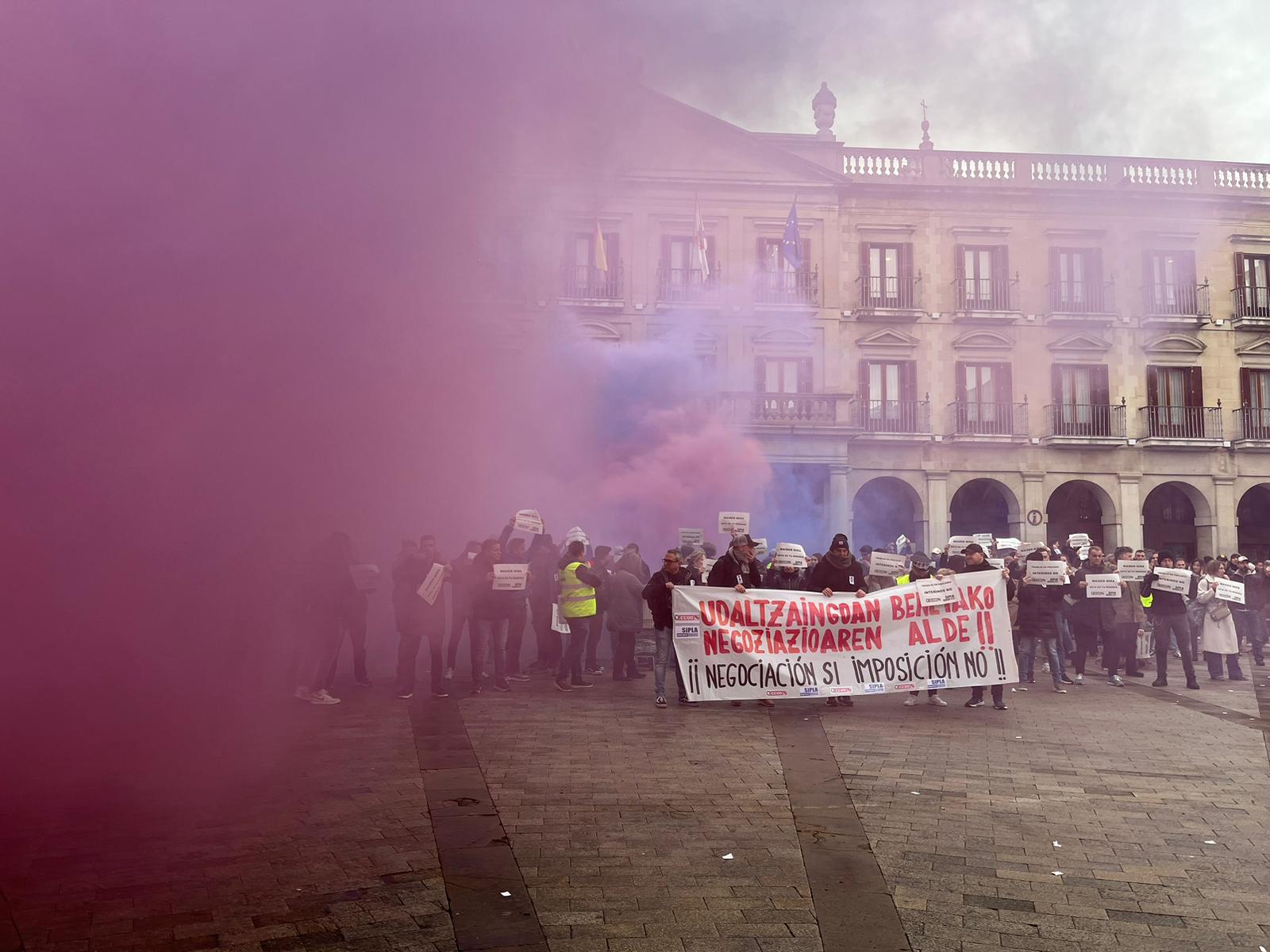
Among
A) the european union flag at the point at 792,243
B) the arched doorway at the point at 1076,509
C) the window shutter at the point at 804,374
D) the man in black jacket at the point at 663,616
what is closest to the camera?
the man in black jacket at the point at 663,616

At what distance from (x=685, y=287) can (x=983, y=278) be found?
8497 mm

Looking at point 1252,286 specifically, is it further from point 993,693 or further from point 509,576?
point 509,576

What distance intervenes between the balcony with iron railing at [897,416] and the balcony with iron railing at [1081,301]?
448 cm

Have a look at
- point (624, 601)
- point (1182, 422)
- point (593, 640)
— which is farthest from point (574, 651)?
Answer: point (1182, 422)

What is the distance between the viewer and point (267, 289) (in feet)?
20.6

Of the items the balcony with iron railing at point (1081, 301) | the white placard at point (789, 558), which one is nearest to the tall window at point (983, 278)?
the balcony with iron railing at point (1081, 301)

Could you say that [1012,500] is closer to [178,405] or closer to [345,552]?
[345,552]

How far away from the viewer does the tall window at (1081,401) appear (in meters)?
29.1

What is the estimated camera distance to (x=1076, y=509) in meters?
30.4

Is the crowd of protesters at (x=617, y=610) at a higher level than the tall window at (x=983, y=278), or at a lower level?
lower

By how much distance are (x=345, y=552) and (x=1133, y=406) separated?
26.8m

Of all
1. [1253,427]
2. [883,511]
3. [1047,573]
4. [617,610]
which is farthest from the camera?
[883,511]

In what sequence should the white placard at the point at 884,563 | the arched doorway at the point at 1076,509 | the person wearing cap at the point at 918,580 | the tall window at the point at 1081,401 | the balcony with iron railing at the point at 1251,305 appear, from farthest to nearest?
the arched doorway at the point at 1076,509
the balcony with iron railing at the point at 1251,305
the tall window at the point at 1081,401
the white placard at the point at 884,563
the person wearing cap at the point at 918,580

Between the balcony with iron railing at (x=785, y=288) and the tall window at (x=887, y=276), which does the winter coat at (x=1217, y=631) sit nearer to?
the balcony with iron railing at (x=785, y=288)
